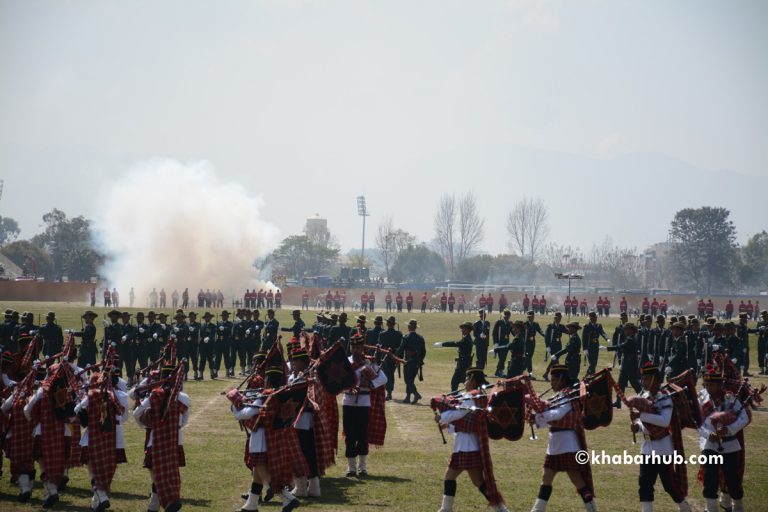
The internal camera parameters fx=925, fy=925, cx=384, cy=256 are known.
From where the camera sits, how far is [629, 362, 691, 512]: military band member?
10.6 m

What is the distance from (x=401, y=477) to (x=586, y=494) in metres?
3.82

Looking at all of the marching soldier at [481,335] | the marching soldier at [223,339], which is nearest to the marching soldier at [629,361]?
the marching soldier at [481,335]

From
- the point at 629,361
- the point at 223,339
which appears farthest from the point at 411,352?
the point at 223,339

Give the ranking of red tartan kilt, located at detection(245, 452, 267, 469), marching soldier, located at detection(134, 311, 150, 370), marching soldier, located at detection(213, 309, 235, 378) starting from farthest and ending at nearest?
marching soldier, located at detection(213, 309, 235, 378) → marching soldier, located at detection(134, 311, 150, 370) → red tartan kilt, located at detection(245, 452, 267, 469)

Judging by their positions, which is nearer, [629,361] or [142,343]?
[629,361]

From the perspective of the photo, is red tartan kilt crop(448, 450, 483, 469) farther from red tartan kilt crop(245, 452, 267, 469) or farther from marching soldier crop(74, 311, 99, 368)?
marching soldier crop(74, 311, 99, 368)

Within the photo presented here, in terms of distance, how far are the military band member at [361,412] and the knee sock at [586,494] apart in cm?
419

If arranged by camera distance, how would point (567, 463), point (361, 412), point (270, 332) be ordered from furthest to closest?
point (270, 332)
point (361, 412)
point (567, 463)

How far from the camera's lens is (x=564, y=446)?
34.7 feet

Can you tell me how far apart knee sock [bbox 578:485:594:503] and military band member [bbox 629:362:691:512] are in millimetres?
578

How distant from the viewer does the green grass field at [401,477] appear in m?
12.0

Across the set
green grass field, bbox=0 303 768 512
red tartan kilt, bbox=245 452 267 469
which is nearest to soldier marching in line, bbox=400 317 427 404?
green grass field, bbox=0 303 768 512

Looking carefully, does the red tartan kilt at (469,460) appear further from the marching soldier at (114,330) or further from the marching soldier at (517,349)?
the marching soldier at (114,330)

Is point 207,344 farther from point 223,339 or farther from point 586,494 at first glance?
point 586,494
